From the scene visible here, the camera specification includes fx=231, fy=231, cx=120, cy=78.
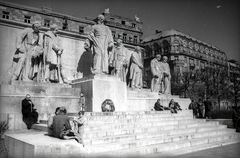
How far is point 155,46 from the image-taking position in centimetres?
6506

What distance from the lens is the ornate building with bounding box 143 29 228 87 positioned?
59156 mm

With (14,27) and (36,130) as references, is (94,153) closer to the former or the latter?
(36,130)

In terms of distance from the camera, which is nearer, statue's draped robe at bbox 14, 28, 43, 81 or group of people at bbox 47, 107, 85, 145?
group of people at bbox 47, 107, 85, 145

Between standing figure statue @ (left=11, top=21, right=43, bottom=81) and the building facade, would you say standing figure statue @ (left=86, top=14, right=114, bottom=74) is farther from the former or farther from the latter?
the building facade

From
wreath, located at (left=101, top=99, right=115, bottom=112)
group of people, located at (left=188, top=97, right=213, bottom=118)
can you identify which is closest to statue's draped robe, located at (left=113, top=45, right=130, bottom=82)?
group of people, located at (left=188, top=97, right=213, bottom=118)

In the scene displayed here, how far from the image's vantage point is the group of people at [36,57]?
1221 cm

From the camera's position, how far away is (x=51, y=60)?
43.6 ft

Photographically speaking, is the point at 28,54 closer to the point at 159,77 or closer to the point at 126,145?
the point at 126,145

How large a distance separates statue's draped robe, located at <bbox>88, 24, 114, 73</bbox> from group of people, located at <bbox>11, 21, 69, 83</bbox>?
207 centimetres

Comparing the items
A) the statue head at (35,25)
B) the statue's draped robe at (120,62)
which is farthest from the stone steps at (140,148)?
the statue's draped robe at (120,62)

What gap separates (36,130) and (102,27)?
24.8 ft

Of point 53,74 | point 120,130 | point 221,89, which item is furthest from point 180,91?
point 120,130

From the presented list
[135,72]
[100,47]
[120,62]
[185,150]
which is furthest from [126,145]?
[120,62]

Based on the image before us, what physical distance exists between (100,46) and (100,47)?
65 millimetres
